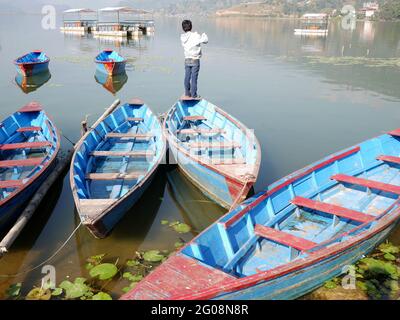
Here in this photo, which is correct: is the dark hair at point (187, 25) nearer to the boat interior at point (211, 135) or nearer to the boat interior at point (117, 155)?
the boat interior at point (211, 135)

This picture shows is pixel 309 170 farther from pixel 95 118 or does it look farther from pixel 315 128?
pixel 95 118

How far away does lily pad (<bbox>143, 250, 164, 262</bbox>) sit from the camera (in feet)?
19.6

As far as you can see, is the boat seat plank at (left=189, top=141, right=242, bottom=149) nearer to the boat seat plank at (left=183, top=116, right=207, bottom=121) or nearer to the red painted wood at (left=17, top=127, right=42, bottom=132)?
the boat seat plank at (left=183, top=116, right=207, bottom=121)

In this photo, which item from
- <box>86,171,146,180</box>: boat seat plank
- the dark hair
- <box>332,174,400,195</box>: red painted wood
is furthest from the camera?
the dark hair

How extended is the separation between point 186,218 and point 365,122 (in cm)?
923

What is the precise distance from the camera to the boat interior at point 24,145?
24.8 ft

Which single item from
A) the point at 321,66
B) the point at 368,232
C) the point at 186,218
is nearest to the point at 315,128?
the point at 186,218

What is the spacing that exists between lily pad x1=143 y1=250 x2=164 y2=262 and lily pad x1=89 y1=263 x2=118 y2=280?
0.55 m

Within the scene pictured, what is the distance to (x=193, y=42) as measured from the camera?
1064 centimetres

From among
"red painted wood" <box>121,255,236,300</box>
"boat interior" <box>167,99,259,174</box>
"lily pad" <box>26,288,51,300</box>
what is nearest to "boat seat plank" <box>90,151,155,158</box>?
"boat interior" <box>167,99,259,174</box>

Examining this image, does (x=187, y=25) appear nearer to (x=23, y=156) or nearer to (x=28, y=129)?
(x=28, y=129)

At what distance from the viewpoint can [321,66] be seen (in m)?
24.6

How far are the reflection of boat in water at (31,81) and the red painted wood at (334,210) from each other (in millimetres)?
16118

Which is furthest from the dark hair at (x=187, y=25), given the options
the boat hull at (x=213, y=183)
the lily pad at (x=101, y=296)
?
the lily pad at (x=101, y=296)
